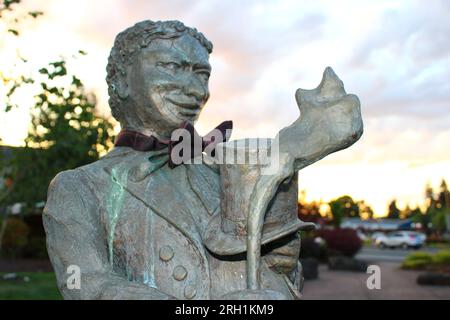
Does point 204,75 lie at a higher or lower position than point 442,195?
lower

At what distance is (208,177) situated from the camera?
9.18ft

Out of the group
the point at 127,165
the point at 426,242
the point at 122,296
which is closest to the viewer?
the point at 122,296

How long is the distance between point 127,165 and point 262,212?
747mm

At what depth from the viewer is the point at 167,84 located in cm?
270

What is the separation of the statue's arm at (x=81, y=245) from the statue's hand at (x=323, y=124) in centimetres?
77

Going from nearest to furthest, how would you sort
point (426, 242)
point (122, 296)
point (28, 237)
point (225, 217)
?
point (122, 296)
point (225, 217)
point (28, 237)
point (426, 242)

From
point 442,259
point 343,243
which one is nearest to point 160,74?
point 442,259

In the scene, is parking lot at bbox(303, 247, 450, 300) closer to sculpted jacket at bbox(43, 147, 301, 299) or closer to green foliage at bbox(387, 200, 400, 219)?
sculpted jacket at bbox(43, 147, 301, 299)

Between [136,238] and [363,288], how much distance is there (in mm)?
15371

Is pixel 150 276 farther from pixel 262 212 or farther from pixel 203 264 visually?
pixel 262 212

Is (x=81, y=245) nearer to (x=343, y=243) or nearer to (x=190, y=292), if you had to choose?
(x=190, y=292)

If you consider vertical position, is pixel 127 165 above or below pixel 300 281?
above
